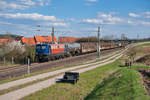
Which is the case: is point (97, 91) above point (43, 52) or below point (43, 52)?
below

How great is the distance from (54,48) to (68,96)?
23.7 metres

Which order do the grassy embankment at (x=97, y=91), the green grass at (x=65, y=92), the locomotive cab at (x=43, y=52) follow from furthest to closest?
1. the locomotive cab at (x=43, y=52)
2. the green grass at (x=65, y=92)
3. the grassy embankment at (x=97, y=91)

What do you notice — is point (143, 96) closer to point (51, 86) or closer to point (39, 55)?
point (51, 86)

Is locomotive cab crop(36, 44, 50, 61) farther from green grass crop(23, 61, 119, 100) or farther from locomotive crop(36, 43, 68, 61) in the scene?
green grass crop(23, 61, 119, 100)

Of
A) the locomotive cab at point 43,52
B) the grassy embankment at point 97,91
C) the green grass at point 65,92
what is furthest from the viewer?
the locomotive cab at point 43,52

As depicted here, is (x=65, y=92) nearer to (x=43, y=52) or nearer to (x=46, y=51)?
(x=43, y=52)

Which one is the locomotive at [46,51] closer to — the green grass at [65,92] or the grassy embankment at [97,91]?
the grassy embankment at [97,91]

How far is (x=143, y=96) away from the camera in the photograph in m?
8.12

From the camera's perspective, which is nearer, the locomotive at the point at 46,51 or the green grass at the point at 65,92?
the green grass at the point at 65,92

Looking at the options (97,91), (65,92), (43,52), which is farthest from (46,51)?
(97,91)

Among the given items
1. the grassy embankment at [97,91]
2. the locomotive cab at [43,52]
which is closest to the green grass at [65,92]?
the grassy embankment at [97,91]

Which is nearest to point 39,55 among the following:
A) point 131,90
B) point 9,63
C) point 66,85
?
point 9,63

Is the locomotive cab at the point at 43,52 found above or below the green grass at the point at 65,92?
above

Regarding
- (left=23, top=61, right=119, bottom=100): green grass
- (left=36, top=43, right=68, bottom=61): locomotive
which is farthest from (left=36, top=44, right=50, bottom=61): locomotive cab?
(left=23, top=61, right=119, bottom=100): green grass
